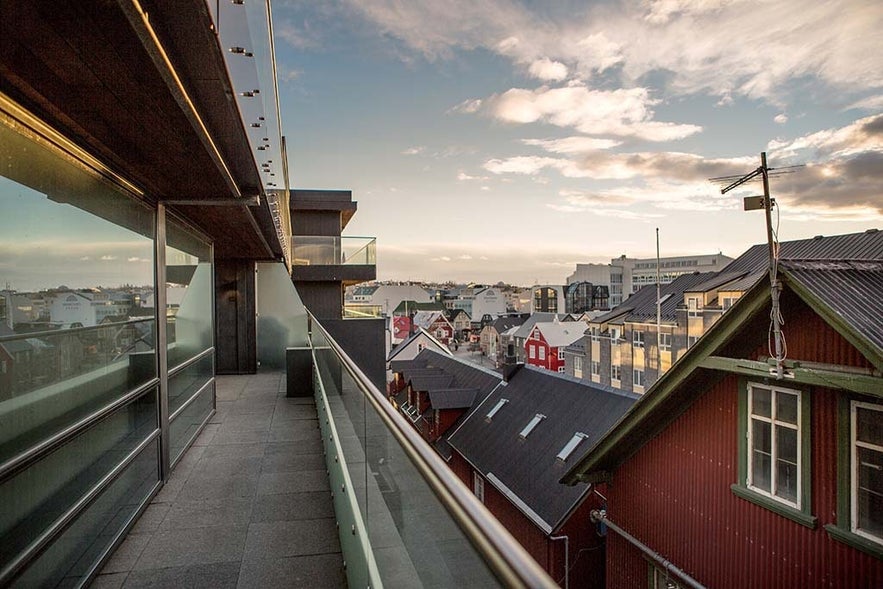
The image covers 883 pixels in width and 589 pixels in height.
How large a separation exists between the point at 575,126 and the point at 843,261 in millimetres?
31421

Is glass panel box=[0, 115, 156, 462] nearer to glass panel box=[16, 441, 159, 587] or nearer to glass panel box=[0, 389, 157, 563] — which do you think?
glass panel box=[0, 389, 157, 563]

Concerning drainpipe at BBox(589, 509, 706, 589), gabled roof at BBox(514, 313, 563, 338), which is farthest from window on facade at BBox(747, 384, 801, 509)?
gabled roof at BBox(514, 313, 563, 338)

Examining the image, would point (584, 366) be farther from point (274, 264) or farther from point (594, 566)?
point (274, 264)

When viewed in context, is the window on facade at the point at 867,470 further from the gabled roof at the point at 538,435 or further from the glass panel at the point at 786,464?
the gabled roof at the point at 538,435

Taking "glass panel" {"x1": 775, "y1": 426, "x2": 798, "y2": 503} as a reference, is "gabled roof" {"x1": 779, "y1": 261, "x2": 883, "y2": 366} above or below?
above

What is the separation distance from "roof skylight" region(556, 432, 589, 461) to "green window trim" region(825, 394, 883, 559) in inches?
378

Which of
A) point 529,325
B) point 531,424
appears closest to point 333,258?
point 531,424

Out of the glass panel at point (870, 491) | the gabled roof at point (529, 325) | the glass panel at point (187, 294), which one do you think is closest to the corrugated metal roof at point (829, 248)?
the glass panel at point (870, 491)

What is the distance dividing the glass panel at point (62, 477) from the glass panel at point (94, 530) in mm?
159

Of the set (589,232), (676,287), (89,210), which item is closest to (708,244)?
(589,232)

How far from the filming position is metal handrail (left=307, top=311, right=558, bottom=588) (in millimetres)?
793

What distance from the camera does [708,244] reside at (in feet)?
241

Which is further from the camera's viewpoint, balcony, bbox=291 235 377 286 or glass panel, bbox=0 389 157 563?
balcony, bbox=291 235 377 286

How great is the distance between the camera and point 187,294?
7.02 metres
